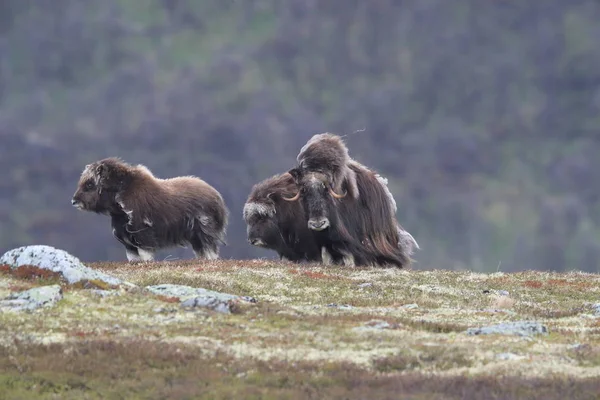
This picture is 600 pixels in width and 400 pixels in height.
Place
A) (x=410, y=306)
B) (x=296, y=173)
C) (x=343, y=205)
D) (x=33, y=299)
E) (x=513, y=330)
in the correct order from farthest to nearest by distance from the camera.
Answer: (x=296, y=173) → (x=343, y=205) → (x=410, y=306) → (x=33, y=299) → (x=513, y=330)

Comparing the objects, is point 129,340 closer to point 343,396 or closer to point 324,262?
point 343,396

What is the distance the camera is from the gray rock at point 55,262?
58.9 ft

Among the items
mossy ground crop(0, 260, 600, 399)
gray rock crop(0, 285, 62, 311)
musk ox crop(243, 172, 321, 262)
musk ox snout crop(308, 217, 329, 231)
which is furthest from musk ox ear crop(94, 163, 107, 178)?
gray rock crop(0, 285, 62, 311)

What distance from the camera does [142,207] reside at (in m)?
27.8

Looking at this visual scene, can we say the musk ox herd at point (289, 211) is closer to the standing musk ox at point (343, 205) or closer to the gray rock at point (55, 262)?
the standing musk ox at point (343, 205)

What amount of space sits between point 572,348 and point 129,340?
19.4 feet

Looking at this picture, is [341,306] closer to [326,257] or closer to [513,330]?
[513,330]

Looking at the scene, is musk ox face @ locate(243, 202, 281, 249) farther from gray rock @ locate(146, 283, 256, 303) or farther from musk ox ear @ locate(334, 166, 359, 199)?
gray rock @ locate(146, 283, 256, 303)

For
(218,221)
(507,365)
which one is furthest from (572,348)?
(218,221)

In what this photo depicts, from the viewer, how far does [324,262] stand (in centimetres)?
2733

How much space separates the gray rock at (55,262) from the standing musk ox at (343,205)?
340 inches

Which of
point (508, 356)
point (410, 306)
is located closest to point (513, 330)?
point (508, 356)

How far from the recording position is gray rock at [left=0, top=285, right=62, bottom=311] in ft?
51.9

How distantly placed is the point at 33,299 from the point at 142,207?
11809mm
